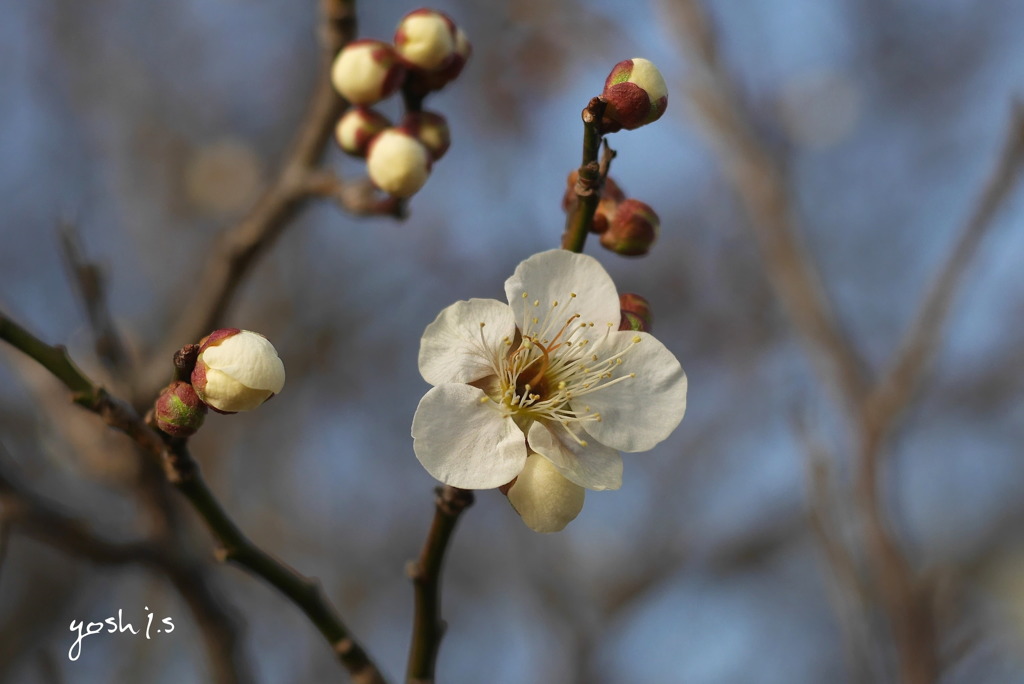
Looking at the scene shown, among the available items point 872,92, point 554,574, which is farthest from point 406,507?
point 872,92

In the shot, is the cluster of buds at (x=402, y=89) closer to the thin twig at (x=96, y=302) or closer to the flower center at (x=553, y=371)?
the flower center at (x=553, y=371)

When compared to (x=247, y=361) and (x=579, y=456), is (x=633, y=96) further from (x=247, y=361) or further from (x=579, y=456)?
(x=247, y=361)

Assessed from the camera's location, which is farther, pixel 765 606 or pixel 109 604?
pixel 765 606

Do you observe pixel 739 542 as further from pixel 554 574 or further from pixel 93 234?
pixel 93 234

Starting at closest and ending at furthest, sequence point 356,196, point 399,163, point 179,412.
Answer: point 179,412 < point 399,163 < point 356,196

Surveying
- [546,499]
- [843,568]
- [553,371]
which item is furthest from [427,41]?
[843,568]

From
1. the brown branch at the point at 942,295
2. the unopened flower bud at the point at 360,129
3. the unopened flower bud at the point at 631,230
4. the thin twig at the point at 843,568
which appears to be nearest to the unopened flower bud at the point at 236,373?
the unopened flower bud at the point at 631,230
